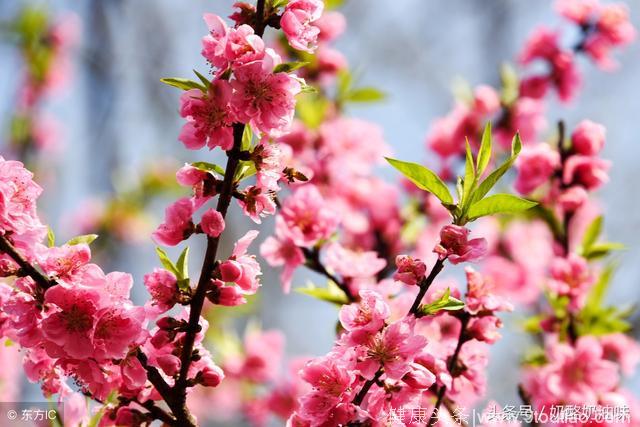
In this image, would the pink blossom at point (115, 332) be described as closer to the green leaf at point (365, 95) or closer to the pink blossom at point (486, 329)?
the pink blossom at point (486, 329)

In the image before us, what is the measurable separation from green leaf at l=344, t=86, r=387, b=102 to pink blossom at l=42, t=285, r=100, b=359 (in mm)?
1928

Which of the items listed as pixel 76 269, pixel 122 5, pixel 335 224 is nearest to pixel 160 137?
pixel 122 5

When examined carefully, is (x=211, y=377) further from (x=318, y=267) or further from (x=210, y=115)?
(x=318, y=267)

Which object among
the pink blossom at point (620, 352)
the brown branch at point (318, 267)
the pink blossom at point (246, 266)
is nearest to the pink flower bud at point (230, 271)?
the pink blossom at point (246, 266)

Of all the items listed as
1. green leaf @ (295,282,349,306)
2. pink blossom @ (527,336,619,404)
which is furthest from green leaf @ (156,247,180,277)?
pink blossom @ (527,336,619,404)

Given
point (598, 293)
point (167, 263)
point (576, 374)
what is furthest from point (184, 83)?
point (598, 293)

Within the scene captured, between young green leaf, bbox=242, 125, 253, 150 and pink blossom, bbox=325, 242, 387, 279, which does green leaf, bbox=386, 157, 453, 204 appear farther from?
pink blossom, bbox=325, 242, 387, 279

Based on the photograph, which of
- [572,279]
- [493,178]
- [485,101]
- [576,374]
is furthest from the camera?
[485,101]

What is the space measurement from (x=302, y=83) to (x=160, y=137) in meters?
6.57

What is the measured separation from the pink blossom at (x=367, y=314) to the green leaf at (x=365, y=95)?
1.75 metres

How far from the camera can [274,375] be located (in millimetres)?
3191

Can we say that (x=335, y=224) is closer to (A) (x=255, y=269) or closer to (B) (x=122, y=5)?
(A) (x=255, y=269)

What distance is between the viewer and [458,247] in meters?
1.39

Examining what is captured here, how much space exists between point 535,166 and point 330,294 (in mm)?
842
